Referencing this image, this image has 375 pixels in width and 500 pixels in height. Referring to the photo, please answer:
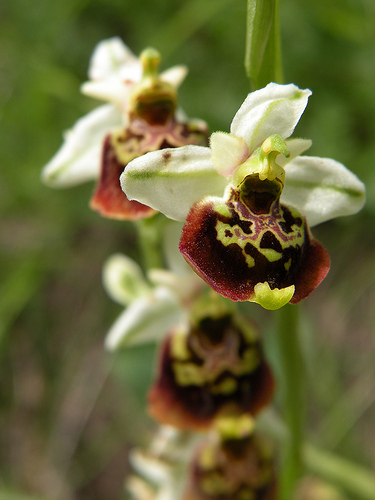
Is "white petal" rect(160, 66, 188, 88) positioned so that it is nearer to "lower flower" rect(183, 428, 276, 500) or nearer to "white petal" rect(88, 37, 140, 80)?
"white petal" rect(88, 37, 140, 80)

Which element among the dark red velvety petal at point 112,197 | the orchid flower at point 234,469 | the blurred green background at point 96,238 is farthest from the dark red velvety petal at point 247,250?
the blurred green background at point 96,238

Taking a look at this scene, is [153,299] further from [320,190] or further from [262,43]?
[262,43]

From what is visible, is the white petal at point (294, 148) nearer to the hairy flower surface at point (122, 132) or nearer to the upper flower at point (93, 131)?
the hairy flower surface at point (122, 132)

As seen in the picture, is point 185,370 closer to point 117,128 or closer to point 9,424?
point 117,128

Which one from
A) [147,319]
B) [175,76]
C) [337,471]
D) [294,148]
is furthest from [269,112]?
[337,471]

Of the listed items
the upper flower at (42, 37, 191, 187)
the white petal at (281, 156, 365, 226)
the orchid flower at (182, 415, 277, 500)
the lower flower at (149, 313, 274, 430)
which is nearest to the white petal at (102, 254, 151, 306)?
the lower flower at (149, 313, 274, 430)

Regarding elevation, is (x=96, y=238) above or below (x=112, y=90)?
above

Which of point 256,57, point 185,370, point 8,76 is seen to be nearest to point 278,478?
point 185,370
